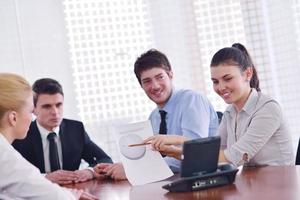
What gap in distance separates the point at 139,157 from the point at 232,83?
0.57 m

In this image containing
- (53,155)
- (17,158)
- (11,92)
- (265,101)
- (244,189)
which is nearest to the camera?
(244,189)

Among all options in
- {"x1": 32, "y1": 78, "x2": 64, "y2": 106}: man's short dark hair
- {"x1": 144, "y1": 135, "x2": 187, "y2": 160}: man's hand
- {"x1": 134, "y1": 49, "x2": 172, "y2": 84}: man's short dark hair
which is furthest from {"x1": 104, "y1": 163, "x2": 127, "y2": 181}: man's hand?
{"x1": 32, "y1": 78, "x2": 64, "y2": 106}: man's short dark hair

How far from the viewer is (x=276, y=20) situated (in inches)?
128

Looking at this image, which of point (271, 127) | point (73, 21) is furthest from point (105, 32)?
point (271, 127)

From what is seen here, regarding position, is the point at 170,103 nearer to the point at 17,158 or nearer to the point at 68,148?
the point at 68,148

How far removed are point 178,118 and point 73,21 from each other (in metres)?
1.49

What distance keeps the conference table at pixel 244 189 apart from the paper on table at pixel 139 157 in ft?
0.16

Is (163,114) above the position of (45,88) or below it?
below

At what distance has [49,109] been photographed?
2811 millimetres

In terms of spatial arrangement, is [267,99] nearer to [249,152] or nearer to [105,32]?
[249,152]

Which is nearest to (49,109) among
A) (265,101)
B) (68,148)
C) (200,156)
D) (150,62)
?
(68,148)

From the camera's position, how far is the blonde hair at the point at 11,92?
1.62 metres

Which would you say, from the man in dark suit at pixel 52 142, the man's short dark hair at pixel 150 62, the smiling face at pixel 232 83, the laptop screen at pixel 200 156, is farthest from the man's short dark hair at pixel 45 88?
the laptop screen at pixel 200 156

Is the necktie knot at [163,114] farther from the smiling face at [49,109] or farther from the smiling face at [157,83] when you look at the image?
the smiling face at [49,109]
